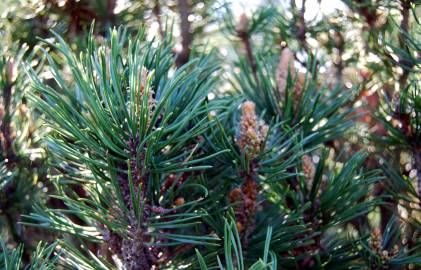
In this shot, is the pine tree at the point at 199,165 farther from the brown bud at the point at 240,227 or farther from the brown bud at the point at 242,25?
the brown bud at the point at 242,25

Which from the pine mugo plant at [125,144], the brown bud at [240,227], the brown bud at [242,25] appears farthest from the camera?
the brown bud at [242,25]

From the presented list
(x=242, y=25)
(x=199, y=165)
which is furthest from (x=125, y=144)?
(x=242, y=25)

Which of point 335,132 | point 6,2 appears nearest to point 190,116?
point 335,132

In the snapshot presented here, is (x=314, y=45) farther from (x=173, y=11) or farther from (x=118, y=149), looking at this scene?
(x=118, y=149)

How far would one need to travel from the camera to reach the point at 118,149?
0.43 meters

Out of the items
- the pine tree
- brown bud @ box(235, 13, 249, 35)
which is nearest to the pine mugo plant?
the pine tree

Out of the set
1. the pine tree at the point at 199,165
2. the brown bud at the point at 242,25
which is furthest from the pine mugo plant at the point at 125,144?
the brown bud at the point at 242,25

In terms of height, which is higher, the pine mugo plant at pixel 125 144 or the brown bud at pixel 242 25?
the pine mugo plant at pixel 125 144

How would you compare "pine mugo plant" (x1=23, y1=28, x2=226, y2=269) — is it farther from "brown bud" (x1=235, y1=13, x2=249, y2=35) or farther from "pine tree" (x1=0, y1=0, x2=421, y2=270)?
"brown bud" (x1=235, y1=13, x2=249, y2=35)

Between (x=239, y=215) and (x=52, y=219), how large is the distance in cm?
17

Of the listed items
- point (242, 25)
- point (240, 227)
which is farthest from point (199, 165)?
point (242, 25)

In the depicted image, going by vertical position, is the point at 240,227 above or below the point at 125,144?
below

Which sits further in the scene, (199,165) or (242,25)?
(242,25)

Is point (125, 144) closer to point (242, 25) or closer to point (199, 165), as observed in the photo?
point (199, 165)
